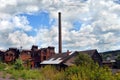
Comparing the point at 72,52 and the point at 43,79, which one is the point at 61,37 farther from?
the point at 43,79

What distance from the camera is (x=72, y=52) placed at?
56531mm

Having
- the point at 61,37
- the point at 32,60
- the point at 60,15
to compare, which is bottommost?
the point at 32,60

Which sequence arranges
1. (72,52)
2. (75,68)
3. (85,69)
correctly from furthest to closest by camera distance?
(72,52), (75,68), (85,69)

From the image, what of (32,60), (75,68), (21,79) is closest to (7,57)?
(32,60)

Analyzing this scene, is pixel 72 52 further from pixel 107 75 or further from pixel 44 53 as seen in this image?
pixel 107 75

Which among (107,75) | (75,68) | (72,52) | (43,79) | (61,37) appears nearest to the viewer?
(107,75)

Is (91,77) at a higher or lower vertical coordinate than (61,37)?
lower

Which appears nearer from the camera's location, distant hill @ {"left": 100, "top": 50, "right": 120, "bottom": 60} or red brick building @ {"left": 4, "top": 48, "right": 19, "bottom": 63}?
red brick building @ {"left": 4, "top": 48, "right": 19, "bottom": 63}

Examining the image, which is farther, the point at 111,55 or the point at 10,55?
the point at 111,55

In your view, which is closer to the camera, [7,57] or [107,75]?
[107,75]

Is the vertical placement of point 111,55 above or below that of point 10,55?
below

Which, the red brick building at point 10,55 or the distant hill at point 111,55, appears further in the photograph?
the distant hill at point 111,55

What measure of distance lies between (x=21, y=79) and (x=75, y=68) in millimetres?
6206

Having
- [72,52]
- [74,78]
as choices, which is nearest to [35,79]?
[74,78]
